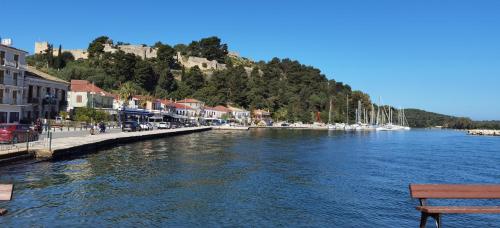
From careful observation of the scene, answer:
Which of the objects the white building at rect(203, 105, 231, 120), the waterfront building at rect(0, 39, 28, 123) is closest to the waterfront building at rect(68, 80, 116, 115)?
the waterfront building at rect(0, 39, 28, 123)

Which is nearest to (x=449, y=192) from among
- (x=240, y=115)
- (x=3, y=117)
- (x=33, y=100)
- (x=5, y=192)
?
(x=5, y=192)

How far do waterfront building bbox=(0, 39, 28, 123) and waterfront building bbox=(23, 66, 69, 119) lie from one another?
7.84 feet

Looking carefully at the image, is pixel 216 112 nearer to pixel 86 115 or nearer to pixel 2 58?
pixel 86 115

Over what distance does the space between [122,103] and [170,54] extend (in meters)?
92.5

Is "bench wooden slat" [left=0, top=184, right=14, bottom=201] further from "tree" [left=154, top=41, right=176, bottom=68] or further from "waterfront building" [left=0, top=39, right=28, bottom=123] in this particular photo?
"tree" [left=154, top=41, right=176, bottom=68]

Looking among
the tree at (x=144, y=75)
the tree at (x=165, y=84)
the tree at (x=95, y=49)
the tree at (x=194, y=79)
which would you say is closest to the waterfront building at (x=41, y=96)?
the tree at (x=144, y=75)

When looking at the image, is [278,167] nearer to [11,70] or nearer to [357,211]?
[357,211]

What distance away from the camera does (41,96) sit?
68.8 meters

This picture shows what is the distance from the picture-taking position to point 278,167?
1334 inches

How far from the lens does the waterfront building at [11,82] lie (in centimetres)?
5681

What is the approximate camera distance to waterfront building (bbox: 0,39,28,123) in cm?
5681

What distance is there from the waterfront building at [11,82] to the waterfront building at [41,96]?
2389 millimetres

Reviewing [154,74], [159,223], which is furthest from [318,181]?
[154,74]

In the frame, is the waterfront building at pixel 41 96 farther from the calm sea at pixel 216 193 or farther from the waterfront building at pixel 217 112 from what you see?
the waterfront building at pixel 217 112
